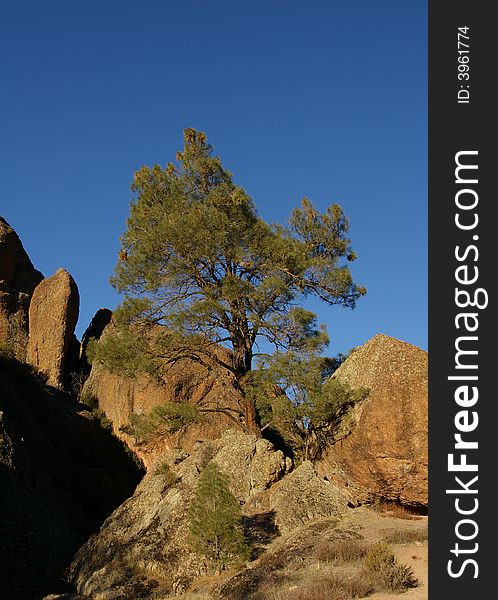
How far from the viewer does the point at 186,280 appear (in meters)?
25.4

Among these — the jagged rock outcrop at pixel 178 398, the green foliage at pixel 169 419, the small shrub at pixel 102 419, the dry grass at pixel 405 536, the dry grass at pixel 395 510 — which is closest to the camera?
the dry grass at pixel 405 536

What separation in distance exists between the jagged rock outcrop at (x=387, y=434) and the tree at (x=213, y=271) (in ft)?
11.0

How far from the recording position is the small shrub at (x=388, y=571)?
14430 millimetres

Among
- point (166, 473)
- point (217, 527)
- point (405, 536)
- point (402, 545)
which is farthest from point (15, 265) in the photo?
point (402, 545)

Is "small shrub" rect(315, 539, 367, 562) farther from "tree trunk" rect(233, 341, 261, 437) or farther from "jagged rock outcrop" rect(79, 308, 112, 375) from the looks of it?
"jagged rock outcrop" rect(79, 308, 112, 375)

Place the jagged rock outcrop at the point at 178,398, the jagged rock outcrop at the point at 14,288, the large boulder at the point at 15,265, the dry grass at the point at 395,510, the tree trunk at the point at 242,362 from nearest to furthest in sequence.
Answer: the dry grass at the point at 395,510, the tree trunk at the point at 242,362, the jagged rock outcrop at the point at 178,398, the jagged rock outcrop at the point at 14,288, the large boulder at the point at 15,265

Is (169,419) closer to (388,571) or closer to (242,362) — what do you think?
(242,362)

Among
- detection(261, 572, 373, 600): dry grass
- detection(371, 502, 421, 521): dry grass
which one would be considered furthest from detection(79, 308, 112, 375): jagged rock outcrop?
detection(261, 572, 373, 600): dry grass

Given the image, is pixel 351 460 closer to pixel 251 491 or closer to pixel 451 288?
pixel 251 491

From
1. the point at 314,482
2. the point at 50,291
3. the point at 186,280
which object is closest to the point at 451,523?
the point at 314,482

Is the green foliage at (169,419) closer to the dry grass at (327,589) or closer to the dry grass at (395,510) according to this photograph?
the dry grass at (395,510)

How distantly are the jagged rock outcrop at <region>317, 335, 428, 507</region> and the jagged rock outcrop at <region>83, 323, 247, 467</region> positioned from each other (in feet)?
15.8

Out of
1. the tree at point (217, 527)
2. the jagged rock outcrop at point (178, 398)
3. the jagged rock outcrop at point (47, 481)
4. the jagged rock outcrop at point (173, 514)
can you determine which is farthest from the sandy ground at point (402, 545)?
the jagged rock outcrop at point (47, 481)

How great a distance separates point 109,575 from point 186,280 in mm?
10627
